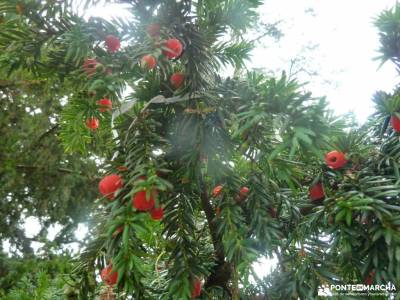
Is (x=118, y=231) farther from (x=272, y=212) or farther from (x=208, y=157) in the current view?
(x=272, y=212)

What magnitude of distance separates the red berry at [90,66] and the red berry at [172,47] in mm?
146

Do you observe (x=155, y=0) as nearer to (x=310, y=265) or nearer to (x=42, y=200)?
(x=310, y=265)

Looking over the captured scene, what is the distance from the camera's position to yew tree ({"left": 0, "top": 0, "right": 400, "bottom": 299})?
746 millimetres

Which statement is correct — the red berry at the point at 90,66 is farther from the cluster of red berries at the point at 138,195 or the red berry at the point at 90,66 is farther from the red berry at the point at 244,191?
the red berry at the point at 244,191

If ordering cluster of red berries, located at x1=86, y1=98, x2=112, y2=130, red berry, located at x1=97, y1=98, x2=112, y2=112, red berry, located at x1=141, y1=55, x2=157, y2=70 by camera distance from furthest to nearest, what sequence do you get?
cluster of red berries, located at x1=86, y1=98, x2=112, y2=130 → red berry, located at x1=97, y1=98, x2=112, y2=112 → red berry, located at x1=141, y1=55, x2=157, y2=70

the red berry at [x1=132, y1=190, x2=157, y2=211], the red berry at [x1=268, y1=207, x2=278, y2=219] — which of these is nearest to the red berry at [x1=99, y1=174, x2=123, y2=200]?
the red berry at [x1=132, y1=190, x2=157, y2=211]

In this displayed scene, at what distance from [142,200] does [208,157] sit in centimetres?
20

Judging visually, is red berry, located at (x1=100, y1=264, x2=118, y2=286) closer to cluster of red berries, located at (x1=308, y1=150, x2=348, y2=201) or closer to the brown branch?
the brown branch

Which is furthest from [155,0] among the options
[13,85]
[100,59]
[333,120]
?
[13,85]

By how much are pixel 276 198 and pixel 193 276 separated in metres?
0.29

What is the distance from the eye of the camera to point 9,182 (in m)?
4.09

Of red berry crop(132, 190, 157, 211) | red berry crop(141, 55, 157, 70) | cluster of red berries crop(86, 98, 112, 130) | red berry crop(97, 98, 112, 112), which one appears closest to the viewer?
red berry crop(132, 190, 157, 211)

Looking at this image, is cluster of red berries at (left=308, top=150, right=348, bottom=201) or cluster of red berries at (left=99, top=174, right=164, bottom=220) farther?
cluster of red berries at (left=308, top=150, right=348, bottom=201)

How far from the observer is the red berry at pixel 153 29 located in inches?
34.4
